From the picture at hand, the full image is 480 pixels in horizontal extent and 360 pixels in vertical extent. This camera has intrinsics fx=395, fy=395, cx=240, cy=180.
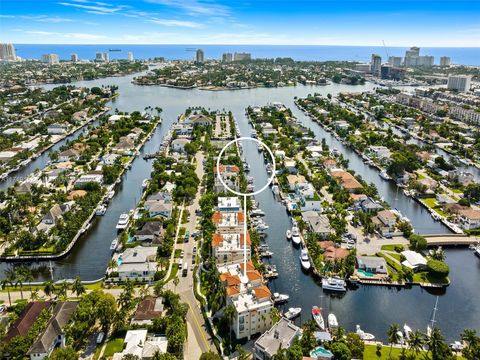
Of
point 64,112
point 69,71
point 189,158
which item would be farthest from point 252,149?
point 69,71

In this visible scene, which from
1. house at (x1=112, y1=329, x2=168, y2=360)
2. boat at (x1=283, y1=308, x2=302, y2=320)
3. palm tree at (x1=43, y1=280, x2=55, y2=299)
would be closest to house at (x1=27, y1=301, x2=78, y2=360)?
palm tree at (x1=43, y1=280, x2=55, y2=299)

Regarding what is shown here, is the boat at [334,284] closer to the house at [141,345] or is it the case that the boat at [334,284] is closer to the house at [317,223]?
the house at [317,223]

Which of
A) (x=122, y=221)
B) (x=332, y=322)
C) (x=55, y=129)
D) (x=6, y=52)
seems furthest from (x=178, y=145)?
(x=6, y=52)

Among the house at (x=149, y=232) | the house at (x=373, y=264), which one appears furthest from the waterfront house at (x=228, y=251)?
the house at (x=373, y=264)

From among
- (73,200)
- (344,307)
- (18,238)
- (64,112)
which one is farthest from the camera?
(64,112)

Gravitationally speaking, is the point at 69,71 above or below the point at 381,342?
above

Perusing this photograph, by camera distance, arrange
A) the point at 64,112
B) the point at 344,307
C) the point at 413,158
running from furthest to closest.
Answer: the point at 64,112 → the point at 413,158 → the point at 344,307

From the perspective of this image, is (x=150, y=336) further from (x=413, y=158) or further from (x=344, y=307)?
(x=413, y=158)

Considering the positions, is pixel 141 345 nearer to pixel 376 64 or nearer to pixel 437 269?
pixel 437 269
